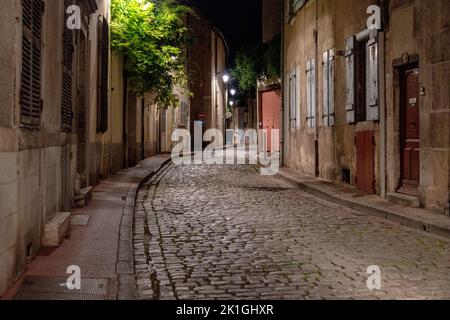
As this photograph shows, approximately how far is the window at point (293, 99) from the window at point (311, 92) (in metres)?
1.81

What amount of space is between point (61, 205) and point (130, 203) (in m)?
2.62

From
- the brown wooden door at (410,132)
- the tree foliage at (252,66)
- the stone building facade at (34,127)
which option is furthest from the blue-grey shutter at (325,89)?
the tree foliage at (252,66)

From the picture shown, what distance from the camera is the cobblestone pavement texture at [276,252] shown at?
5.41 metres

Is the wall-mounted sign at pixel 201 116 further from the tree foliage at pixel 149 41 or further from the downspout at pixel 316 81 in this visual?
the downspout at pixel 316 81

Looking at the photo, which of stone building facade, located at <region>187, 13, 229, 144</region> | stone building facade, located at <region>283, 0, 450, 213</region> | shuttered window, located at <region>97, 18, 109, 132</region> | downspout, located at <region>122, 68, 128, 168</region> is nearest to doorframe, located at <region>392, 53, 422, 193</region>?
stone building facade, located at <region>283, 0, 450, 213</region>

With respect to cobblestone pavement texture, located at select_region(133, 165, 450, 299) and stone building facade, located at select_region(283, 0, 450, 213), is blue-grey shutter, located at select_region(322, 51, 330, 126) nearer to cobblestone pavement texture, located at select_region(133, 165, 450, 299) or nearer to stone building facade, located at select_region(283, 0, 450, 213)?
stone building facade, located at select_region(283, 0, 450, 213)

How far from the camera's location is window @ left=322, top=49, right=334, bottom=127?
15.0m

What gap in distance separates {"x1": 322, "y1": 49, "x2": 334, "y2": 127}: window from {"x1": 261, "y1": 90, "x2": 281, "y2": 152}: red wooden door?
44.5ft

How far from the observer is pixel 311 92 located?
17.2 meters

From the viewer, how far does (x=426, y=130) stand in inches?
389

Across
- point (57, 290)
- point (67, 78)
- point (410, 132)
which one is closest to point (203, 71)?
point (410, 132)

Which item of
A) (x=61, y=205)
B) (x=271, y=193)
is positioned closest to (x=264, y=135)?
(x=271, y=193)

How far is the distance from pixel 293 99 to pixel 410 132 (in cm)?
936
